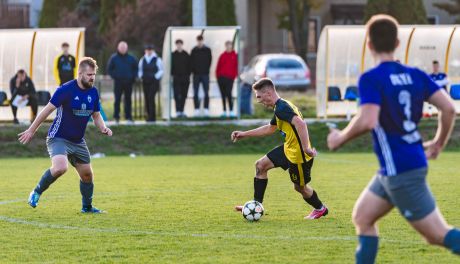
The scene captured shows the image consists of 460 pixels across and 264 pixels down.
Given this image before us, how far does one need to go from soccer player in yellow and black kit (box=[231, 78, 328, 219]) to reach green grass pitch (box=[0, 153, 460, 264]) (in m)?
0.36

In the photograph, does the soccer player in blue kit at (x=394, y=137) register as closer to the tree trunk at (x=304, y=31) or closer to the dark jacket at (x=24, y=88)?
the dark jacket at (x=24, y=88)

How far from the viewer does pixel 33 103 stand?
25500 mm

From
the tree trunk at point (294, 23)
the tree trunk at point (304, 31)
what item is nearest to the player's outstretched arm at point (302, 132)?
the tree trunk at point (294, 23)

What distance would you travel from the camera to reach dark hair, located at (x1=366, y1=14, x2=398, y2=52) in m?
6.75

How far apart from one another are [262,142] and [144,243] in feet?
50.9

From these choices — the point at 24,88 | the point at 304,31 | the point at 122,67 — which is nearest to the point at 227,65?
the point at 122,67

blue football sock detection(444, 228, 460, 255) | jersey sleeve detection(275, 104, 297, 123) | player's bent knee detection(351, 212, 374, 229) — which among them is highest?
jersey sleeve detection(275, 104, 297, 123)

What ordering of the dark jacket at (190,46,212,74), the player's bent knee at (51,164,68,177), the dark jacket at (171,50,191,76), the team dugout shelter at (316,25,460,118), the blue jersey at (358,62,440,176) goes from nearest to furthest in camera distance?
the blue jersey at (358,62,440,176)
the player's bent knee at (51,164,68,177)
the dark jacket at (190,46,212,74)
the dark jacket at (171,50,191,76)
the team dugout shelter at (316,25,460,118)

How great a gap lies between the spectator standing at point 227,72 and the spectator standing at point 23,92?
470 cm

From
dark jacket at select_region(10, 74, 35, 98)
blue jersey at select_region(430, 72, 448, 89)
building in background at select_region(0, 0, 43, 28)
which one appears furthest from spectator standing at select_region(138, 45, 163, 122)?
building in background at select_region(0, 0, 43, 28)

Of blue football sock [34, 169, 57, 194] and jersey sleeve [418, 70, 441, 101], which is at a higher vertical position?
jersey sleeve [418, 70, 441, 101]

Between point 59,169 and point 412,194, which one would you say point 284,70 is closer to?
point 59,169

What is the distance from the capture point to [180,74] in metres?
26.1

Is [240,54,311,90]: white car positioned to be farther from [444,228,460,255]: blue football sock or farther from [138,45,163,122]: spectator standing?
[444,228,460,255]: blue football sock
